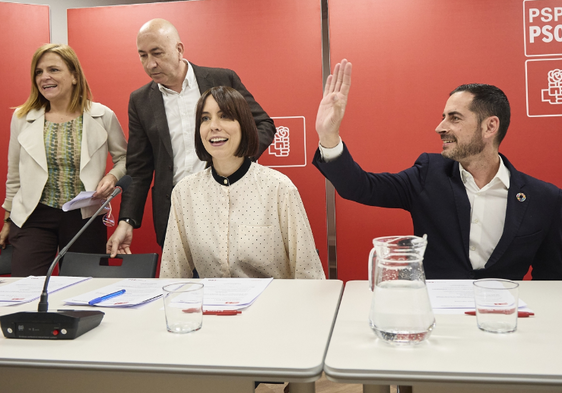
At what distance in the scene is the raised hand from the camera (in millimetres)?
1774

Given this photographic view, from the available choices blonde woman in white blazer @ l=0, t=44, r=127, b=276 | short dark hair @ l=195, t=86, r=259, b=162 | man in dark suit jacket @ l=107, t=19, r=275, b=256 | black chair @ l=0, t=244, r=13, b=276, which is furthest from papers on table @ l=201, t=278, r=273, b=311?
black chair @ l=0, t=244, r=13, b=276

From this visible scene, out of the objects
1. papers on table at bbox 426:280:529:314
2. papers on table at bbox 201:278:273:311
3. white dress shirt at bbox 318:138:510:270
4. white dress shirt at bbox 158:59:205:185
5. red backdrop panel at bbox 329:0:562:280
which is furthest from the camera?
red backdrop panel at bbox 329:0:562:280

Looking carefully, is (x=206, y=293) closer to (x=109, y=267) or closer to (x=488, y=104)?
(x=109, y=267)

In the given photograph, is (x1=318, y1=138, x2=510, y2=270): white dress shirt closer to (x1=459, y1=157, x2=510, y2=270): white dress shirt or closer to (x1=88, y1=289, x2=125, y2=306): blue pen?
A: (x1=459, y1=157, x2=510, y2=270): white dress shirt

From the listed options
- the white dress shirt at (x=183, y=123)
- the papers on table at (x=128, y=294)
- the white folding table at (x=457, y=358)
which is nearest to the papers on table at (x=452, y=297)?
the white folding table at (x=457, y=358)

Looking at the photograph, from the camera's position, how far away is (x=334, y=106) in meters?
1.77

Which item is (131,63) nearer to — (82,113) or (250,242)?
(82,113)

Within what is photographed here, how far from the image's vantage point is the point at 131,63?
11.7 feet

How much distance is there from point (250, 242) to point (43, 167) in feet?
4.58

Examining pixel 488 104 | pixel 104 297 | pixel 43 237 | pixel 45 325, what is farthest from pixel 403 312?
pixel 43 237

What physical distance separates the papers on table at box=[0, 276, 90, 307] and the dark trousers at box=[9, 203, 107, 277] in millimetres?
876

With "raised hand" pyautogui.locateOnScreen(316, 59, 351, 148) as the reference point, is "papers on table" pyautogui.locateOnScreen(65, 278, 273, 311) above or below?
below

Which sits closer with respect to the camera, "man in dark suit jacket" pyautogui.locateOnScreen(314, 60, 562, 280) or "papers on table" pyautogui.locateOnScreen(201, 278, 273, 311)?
"papers on table" pyautogui.locateOnScreen(201, 278, 273, 311)

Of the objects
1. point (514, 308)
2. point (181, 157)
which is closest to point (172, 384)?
point (514, 308)
